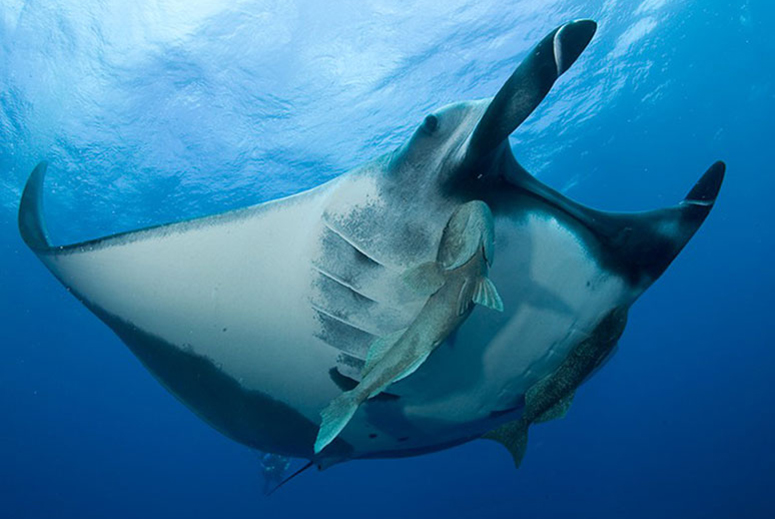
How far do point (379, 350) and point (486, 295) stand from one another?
0.90 ft

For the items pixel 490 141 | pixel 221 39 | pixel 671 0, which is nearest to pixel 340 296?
pixel 490 141

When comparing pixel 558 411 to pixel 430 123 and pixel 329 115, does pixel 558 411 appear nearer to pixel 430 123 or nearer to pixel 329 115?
pixel 430 123

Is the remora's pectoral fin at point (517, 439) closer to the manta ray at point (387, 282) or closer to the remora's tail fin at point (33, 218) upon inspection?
the manta ray at point (387, 282)

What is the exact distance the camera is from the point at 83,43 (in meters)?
9.07

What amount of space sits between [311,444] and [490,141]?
1.76 meters

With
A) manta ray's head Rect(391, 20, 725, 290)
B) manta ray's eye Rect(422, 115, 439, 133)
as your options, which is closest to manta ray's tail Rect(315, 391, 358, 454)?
manta ray's head Rect(391, 20, 725, 290)

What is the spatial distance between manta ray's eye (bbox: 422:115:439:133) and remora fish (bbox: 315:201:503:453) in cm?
33

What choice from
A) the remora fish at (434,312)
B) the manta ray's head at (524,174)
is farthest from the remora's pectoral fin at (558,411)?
the remora fish at (434,312)

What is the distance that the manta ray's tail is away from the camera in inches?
37.7

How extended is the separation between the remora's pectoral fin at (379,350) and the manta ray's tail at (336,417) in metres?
0.07

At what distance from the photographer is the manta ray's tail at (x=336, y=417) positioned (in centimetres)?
96

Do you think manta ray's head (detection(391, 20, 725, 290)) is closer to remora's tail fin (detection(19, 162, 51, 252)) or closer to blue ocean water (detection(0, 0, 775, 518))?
remora's tail fin (detection(19, 162, 51, 252))

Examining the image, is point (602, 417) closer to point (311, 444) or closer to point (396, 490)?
point (396, 490)

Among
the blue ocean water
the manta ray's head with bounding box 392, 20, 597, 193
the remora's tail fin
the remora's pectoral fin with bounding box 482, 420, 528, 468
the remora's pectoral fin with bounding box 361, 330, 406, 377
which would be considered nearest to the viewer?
the manta ray's head with bounding box 392, 20, 597, 193
